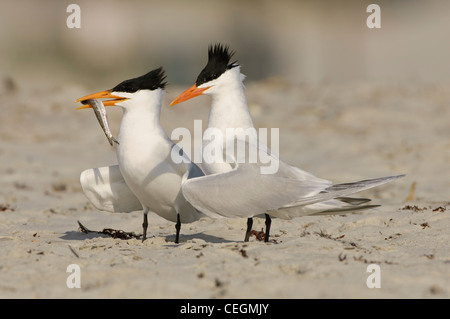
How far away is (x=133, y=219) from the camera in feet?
23.3

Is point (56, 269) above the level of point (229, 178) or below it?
below

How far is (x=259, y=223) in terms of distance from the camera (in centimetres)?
680

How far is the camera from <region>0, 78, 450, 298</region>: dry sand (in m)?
3.95

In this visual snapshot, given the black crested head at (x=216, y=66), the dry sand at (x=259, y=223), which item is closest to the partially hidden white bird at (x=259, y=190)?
the dry sand at (x=259, y=223)

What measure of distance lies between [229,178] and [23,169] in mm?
6248

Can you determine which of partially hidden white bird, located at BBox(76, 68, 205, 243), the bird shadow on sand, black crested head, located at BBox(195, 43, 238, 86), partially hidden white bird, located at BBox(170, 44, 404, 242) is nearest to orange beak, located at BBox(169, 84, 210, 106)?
black crested head, located at BBox(195, 43, 238, 86)

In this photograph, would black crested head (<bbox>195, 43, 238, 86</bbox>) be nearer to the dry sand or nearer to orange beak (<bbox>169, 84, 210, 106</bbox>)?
orange beak (<bbox>169, 84, 210, 106</bbox>)

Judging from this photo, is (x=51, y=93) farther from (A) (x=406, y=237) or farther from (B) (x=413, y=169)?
(A) (x=406, y=237)

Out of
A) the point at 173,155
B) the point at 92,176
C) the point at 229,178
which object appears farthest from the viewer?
the point at 92,176

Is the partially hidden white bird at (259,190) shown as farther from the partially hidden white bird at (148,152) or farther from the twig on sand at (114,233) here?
the twig on sand at (114,233)

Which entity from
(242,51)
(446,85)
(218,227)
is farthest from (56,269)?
(242,51)

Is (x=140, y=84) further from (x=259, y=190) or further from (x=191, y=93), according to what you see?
(x=259, y=190)

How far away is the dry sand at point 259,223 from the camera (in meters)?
3.95

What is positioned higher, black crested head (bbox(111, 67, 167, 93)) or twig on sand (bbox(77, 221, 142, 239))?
black crested head (bbox(111, 67, 167, 93))
